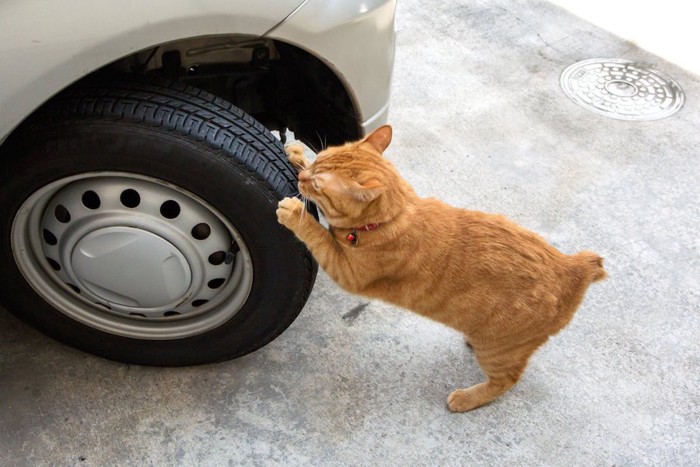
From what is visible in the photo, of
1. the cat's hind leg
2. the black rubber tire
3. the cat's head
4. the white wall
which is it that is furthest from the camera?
the white wall

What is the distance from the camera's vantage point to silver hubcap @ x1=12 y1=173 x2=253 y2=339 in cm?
172

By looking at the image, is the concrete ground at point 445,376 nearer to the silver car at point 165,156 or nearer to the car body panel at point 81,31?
the silver car at point 165,156

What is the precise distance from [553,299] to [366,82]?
82 centimetres

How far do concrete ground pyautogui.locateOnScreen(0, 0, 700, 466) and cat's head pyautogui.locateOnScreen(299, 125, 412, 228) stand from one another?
0.69 metres

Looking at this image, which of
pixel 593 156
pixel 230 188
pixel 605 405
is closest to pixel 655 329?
pixel 605 405

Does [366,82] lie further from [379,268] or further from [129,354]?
[129,354]

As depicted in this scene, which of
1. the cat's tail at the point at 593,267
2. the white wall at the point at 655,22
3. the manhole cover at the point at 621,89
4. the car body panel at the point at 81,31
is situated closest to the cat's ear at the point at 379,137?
the car body panel at the point at 81,31

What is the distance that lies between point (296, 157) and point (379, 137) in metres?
0.25

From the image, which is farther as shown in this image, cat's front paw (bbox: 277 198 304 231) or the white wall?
the white wall

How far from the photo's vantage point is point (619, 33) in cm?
396

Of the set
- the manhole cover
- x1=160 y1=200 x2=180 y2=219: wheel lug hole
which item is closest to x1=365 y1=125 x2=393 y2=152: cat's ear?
x1=160 y1=200 x2=180 y2=219: wheel lug hole

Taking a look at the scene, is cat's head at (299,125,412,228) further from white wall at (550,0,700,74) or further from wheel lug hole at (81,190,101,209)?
white wall at (550,0,700,74)

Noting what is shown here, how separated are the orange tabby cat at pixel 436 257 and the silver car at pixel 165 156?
0.12 metres

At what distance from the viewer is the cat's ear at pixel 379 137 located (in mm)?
1813
